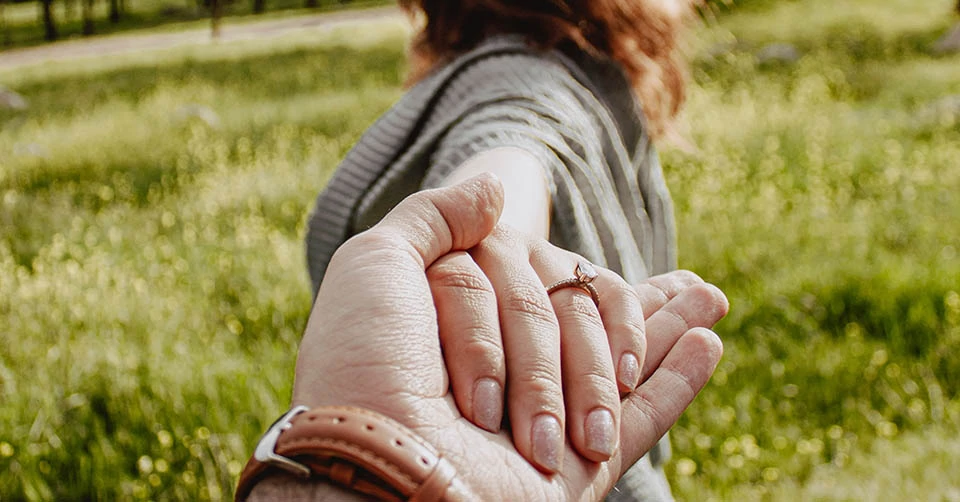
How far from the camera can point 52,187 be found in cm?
612

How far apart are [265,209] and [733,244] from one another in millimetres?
3102

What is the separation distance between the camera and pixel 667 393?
1.18 metres

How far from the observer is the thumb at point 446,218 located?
1127mm

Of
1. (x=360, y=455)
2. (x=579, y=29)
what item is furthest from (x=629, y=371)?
(x=579, y=29)

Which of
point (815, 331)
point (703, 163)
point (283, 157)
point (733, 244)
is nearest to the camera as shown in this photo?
point (815, 331)

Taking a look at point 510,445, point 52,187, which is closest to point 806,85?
point 52,187

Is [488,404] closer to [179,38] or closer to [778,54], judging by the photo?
[778,54]

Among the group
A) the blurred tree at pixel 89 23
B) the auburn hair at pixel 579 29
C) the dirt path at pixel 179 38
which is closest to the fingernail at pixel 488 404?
the auburn hair at pixel 579 29

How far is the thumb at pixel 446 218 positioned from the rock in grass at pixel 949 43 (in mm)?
13254

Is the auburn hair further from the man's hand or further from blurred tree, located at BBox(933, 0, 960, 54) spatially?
blurred tree, located at BBox(933, 0, 960, 54)

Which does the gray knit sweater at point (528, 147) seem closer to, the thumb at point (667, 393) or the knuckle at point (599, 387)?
the thumb at point (667, 393)

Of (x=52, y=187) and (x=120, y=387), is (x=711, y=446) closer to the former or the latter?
(x=120, y=387)

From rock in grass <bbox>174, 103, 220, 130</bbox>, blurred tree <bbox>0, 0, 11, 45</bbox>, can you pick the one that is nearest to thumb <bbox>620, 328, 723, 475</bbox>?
rock in grass <bbox>174, 103, 220, 130</bbox>

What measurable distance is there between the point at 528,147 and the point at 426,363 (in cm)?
72
